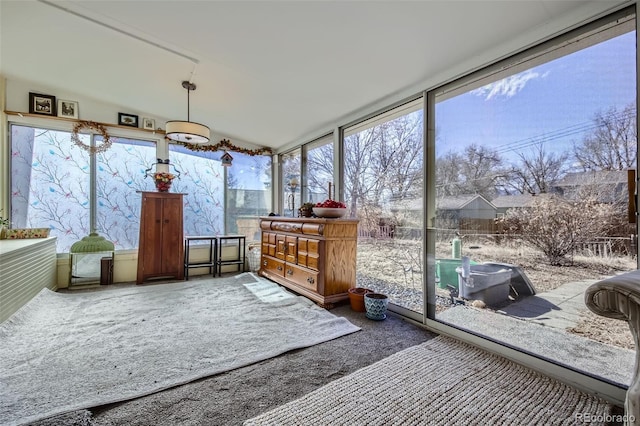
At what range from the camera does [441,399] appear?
4.78 feet

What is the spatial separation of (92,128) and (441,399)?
16.9ft

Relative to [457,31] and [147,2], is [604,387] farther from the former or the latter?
[147,2]

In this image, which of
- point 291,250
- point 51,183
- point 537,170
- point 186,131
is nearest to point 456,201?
point 537,170

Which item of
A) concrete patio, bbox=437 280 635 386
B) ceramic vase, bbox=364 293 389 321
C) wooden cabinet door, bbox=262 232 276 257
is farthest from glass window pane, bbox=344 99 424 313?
wooden cabinet door, bbox=262 232 276 257

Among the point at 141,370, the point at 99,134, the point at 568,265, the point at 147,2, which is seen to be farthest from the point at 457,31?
the point at 99,134

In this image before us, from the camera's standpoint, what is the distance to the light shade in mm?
2869

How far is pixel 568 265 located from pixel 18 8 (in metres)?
4.57

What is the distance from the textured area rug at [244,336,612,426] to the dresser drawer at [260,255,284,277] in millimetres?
2040

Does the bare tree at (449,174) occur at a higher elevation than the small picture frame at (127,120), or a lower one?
lower

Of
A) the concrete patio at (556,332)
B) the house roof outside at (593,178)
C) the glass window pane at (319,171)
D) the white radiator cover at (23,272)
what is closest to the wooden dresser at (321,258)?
the glass window pane at (319,171)

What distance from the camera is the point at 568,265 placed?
174 centimetres

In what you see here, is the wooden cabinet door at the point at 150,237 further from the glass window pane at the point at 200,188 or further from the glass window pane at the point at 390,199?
the glass window pane at the point at 390,199

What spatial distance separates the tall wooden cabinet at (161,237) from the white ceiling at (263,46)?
1.45 m

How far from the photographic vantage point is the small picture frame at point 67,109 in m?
3.69
